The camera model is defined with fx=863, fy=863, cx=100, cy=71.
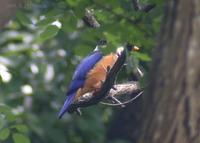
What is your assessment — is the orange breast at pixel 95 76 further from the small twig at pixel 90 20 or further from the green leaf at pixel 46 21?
the green leaf at pixel 46 21

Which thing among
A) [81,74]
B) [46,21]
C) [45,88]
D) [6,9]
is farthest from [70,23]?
[45,88]

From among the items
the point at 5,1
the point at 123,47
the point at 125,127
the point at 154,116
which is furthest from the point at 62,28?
the point at 125,127

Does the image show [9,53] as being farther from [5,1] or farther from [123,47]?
[5,1]

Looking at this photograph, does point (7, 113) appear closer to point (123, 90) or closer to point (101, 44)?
point (123, 90)

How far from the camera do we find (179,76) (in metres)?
2.53

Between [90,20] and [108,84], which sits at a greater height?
[90,20]

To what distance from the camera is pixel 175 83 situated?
2531 mm

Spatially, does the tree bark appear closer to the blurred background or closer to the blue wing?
the blue wing

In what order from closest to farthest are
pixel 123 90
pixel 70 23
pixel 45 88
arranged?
pixel 70 23, pixel 123 90, pixel 45 88

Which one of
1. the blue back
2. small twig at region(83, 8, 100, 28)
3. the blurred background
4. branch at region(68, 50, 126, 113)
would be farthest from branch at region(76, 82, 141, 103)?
the blurred background

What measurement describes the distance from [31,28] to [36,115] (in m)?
0.87

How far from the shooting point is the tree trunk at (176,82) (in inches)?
98.9

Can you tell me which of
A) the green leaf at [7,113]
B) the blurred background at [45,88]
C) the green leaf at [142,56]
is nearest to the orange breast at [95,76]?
the blurred background at [45,88]

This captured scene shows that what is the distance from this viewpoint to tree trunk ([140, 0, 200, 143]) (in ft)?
8.24
